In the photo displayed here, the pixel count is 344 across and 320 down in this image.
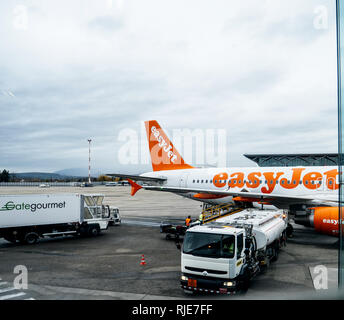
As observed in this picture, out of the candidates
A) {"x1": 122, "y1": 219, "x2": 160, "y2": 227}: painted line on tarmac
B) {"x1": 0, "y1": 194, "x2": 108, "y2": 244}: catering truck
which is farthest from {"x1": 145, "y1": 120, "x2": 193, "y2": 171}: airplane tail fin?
{"x1": 0, "y1": 194, "x2": 108, "y2": 244}: catering truck

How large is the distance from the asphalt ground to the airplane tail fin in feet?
42.1

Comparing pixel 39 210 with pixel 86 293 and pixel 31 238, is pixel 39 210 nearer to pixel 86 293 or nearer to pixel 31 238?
pixel 31 238

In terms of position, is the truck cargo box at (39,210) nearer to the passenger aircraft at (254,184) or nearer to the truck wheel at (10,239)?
the truck wheel at (10,239)

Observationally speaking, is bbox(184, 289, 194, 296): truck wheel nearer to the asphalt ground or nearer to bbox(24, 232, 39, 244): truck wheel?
the asphalt ground

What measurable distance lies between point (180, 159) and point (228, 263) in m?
26.2

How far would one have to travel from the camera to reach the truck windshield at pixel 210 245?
39.1 ft

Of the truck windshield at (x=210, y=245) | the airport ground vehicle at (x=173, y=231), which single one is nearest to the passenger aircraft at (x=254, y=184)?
the airport ground vehicle at (x=173, y=231)

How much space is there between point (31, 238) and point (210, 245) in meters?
16.0

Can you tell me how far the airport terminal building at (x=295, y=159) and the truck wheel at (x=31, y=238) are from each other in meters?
74.1

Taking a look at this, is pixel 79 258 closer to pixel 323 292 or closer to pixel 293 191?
pixel 323 292

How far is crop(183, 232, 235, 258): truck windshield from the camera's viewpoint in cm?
1191

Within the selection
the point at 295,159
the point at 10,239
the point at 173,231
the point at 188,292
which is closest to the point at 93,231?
the point at 10,239

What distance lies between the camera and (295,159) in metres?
86.6
